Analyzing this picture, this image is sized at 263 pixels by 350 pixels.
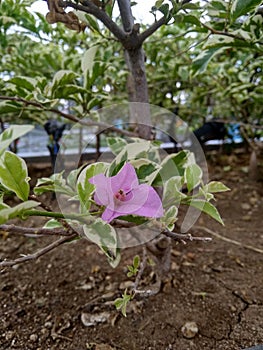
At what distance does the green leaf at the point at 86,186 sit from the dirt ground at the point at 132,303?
1.08ft

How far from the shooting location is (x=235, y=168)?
160 centimetres

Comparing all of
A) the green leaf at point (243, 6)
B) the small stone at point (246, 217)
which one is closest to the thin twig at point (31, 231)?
the green leaf at point (243, 6)

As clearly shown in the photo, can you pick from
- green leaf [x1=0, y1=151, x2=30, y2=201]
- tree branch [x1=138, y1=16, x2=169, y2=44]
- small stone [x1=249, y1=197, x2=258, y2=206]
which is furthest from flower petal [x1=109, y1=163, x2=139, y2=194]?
small stone [x1=249, y1=197, x2=258, y2=206]

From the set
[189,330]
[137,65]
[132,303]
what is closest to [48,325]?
[132,303]

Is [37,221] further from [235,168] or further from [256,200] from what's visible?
[235,168]

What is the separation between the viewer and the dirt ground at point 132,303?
0.63m

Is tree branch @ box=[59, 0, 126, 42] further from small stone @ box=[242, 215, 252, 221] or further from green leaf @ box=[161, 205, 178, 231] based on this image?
small stone @ box=[242, 215, 252, 221]

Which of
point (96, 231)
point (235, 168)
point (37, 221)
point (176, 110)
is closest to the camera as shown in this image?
point (96, 231)

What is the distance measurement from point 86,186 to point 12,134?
0.11 metres

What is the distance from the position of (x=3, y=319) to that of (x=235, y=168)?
123 centimetres

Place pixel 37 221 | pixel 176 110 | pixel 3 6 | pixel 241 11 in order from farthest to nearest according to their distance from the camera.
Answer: pixel 176 110, pixel 37 221, pixel 3 6, pixel 241 11

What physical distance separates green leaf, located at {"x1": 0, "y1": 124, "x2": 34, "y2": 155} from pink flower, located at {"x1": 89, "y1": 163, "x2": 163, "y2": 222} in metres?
0.10

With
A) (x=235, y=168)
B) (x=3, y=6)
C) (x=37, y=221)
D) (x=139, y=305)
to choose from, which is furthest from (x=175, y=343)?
(x=235, y=168)

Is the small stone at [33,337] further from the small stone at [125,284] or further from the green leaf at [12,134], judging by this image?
the green leaf at [12,134]
